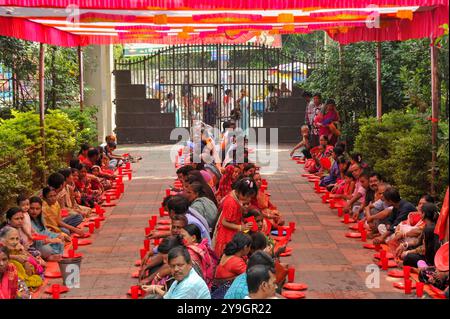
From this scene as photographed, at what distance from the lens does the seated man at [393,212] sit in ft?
36.6

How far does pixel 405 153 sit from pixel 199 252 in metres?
5.29

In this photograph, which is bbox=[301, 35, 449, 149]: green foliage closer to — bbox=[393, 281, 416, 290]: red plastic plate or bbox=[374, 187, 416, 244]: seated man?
bbox=[374, 187, 416, 244]: seated man

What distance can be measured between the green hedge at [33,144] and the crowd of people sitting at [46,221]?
1.29 ft

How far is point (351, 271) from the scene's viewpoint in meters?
10.4

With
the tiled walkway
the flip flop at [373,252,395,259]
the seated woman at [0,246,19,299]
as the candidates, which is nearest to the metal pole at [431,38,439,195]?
the flip flop at [373,252,395,259]

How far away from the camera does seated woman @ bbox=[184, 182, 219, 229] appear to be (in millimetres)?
10484

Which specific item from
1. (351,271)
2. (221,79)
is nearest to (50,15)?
(351,271)

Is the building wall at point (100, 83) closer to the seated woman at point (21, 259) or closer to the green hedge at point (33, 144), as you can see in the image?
the green hedge at point (33, 144)

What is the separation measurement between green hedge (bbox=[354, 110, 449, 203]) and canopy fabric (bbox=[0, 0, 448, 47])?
148cm

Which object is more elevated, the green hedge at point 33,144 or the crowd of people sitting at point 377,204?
the green hedge at point 33,144

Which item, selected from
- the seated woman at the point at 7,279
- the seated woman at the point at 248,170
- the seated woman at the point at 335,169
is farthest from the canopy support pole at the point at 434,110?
the seated woman at the point at 7,279
